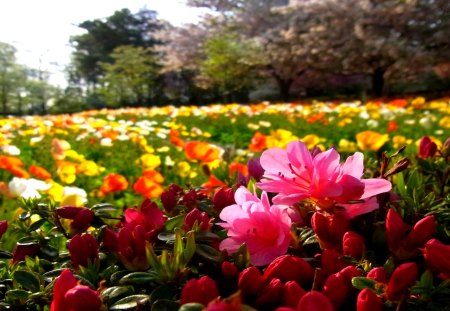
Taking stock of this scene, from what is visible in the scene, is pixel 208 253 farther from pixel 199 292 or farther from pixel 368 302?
pixel 368 302

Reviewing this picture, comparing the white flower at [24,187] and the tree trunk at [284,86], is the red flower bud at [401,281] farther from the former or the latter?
the tree trunk at [284,86]

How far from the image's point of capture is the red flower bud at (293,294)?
60 centimetres

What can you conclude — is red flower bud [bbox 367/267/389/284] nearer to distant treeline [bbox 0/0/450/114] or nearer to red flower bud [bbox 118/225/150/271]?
red flower bud [bbox 118/225/150/271]

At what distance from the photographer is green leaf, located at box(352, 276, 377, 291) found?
60 centimetres

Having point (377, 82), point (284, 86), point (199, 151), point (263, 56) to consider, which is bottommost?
point (284, 86)

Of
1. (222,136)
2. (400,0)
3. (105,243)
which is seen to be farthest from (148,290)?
(400,0)

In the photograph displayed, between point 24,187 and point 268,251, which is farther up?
point 268,251

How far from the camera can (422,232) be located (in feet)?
2.30

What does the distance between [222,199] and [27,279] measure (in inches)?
15.4

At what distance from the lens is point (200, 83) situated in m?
24.6

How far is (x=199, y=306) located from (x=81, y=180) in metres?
2.64

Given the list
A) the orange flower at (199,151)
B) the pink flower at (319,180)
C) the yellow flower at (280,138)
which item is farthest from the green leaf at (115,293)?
the yellow flower at (280,138)

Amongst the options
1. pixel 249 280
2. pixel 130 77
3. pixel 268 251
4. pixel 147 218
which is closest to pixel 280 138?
pixel 147 218

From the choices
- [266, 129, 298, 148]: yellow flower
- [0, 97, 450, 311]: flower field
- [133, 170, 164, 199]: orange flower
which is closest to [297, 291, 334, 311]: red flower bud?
[0, 97, 450, 311]: flower field
